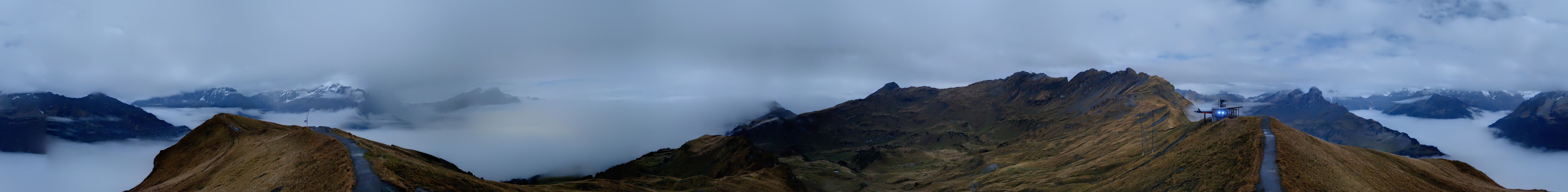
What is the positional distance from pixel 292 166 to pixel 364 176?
805 centimetres

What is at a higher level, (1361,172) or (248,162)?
(1361,172)

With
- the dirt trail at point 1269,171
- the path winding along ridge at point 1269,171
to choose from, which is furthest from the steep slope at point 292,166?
the dirt trail at point 1269,171

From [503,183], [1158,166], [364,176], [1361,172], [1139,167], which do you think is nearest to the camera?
[364,176]

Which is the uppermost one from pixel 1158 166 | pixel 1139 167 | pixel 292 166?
pixel 1158 166

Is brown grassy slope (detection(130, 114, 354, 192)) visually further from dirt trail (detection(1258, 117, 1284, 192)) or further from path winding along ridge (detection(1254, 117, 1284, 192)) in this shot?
dirt trail (detection(1258, 117, 1284, 192))

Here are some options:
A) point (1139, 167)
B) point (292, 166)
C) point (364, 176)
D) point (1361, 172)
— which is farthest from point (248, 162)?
point (1361, 172)

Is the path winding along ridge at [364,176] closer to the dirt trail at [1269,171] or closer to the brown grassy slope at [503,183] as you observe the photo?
the brown grassy slope at [503,183]

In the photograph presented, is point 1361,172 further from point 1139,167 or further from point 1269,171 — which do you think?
point 1139,167

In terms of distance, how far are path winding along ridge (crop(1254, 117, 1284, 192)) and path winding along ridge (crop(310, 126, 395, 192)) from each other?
1148 millimetres

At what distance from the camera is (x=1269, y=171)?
203ft

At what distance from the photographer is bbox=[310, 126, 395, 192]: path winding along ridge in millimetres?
49938

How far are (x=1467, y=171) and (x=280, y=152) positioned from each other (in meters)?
135

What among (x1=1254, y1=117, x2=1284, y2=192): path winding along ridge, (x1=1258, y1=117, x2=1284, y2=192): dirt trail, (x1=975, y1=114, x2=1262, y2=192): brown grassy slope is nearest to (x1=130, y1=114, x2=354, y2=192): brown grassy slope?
(x1=1254, y1=117, x2=1284, y2=192): path winding along ridge

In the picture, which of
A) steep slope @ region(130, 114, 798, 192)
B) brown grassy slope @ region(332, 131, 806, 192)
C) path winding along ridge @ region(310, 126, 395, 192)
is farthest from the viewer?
brown grassy slope @ region(332, 131, 806, 192)
